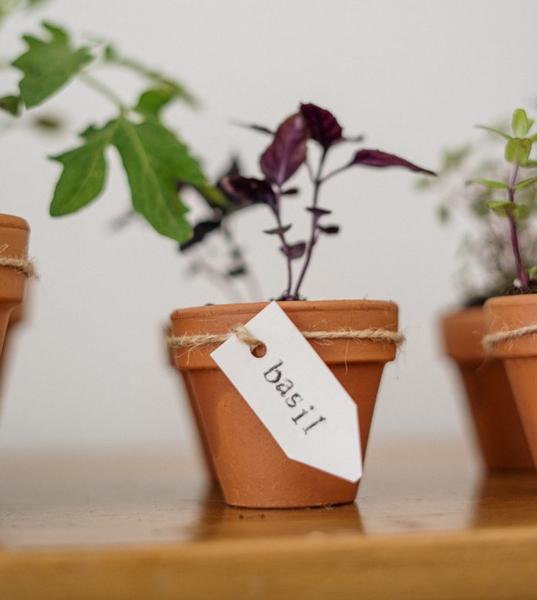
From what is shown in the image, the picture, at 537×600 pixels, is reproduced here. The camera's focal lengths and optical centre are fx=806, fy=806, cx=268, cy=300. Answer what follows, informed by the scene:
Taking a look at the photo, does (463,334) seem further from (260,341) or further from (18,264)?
(18,264)

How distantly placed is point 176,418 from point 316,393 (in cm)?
96

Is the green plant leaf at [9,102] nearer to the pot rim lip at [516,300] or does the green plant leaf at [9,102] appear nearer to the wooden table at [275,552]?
the wooden table at [275,552]

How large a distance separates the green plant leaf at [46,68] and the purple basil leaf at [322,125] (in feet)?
0.74

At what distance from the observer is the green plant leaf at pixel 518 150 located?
2.57 feet

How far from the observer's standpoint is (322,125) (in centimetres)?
80

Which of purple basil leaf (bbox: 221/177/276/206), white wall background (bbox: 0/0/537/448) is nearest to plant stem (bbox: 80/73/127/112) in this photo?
purple basil leaf (bbox: 221/177/276/206)

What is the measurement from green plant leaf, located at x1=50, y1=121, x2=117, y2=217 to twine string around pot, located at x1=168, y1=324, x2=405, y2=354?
0.55ft

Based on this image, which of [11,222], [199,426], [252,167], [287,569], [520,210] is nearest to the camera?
[287,569]

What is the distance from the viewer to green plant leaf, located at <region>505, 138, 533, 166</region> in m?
0.78

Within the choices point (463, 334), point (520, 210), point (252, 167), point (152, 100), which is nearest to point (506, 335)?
point (520, 210)

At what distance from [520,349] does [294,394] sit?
23cm

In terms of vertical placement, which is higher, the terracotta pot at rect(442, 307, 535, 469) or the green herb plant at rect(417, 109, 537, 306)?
the green herb plant at rect(417, 109, 537, 306)

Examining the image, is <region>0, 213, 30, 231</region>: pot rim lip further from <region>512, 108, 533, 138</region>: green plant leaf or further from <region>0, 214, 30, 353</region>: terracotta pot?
<region>512, 108, 533, 138</region>: green plant leaf

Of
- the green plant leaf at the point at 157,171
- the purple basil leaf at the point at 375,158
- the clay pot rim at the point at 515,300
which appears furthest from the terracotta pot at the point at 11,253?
the clay pot rim at the point at 515,300
